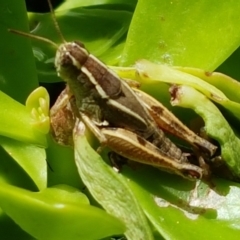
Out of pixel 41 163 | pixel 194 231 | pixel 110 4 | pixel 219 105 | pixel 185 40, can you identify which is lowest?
pixel 194 231

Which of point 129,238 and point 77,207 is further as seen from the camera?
point 129,238

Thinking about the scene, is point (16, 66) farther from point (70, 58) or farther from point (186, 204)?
point (186, 204)

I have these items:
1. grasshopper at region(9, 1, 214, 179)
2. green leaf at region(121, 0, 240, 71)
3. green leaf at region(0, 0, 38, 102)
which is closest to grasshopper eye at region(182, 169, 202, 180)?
grasshopper at region(9, 1, 214, 179)

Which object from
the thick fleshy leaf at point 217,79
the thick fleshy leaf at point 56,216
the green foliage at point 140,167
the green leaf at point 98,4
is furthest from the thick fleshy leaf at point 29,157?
the green leaf at point 98,4

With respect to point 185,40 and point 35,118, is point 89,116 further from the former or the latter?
point 185,40

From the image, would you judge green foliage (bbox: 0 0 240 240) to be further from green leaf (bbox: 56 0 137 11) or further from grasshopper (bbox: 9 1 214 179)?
green leaf (bbox: 56 0 137 11)

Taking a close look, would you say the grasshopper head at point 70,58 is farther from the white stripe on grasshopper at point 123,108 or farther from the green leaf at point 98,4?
the green leaf at point 98,4

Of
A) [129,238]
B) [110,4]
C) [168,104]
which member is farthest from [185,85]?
[110,4]

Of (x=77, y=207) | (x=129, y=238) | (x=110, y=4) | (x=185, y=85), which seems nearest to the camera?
(x=77, y=207)
